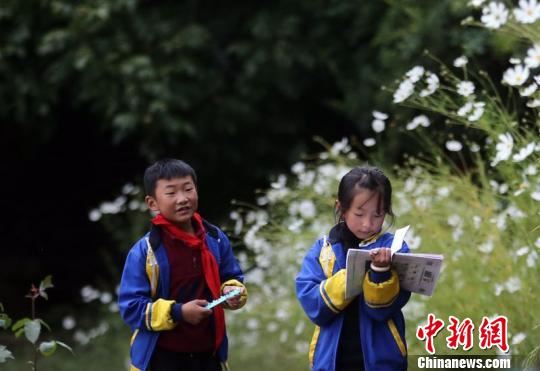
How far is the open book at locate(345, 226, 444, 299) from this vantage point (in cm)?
254

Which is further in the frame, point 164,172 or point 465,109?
point 465,109

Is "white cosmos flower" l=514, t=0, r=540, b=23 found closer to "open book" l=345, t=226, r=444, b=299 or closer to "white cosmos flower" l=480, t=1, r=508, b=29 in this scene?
"white cosmos flower" l=480, t=1, r=508, b=29

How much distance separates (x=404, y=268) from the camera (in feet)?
8.55

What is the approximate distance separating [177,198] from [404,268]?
66cm

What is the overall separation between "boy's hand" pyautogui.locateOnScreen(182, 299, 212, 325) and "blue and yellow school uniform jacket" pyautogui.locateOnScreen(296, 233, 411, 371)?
0.88ft

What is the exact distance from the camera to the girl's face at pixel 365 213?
105 inches

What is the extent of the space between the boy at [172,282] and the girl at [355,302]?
0.79ft

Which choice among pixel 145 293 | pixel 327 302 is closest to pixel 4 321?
pixel 145 293

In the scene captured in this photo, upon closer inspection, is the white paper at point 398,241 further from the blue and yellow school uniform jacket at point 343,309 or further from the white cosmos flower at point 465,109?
the white cosmos flower at point 465,109

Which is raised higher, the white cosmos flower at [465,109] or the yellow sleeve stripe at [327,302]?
the white cosmos flower at [465,109]

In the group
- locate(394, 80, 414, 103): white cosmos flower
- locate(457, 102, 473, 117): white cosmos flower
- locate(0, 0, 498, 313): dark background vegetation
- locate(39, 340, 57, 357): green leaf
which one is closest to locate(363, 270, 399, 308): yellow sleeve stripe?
locate(39, 340, 57, 357): green leaf

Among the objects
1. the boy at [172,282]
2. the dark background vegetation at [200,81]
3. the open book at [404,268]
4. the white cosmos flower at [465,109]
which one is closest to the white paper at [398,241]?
the open book at [404,268]

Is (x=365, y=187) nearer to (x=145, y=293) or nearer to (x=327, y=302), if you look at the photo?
(x=327, y=302)

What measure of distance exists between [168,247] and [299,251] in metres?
1.71
